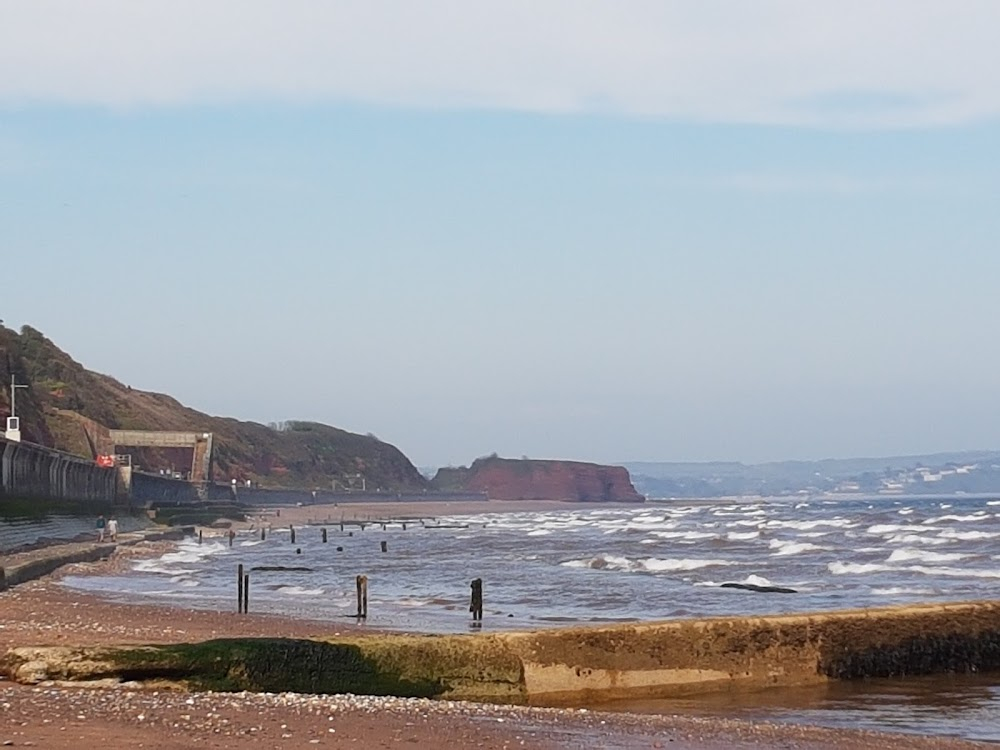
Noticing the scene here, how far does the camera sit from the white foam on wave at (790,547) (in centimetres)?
4714

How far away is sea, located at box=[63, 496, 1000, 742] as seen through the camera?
45.8 feet

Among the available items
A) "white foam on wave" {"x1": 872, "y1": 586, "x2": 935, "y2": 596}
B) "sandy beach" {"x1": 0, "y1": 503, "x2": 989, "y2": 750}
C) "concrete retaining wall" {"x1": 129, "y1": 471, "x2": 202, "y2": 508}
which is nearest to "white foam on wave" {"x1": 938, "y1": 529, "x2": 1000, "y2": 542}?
"white foam on wave" {"x1": 872, "y1": 586, "x2": 935, "y2": 596}

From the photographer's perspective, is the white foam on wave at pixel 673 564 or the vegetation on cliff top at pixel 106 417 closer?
the white foam on wave at pixel 673 564

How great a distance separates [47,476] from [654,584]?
31.1 m

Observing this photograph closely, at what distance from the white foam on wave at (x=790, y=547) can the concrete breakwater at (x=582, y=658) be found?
31.0 meters

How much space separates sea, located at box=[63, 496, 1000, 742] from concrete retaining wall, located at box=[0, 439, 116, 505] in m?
5.32

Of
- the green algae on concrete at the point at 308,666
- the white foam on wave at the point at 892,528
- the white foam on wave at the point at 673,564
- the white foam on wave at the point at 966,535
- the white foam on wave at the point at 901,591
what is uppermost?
the green algae on concrete at the point at 308,666

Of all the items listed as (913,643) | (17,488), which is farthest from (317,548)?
(913,643)

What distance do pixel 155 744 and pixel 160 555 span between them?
44.6 meters

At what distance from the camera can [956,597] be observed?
27.4 meters

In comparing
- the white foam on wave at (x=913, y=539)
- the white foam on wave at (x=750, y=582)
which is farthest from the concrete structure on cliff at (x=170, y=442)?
the white foam on wave at (x=750, y=582)

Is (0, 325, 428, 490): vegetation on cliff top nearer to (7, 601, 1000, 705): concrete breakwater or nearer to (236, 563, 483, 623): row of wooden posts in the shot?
(236, 563, 483, 623): row of wooden posts

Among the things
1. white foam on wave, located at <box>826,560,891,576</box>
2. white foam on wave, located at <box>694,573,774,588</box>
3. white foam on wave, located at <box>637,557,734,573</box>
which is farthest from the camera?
white foam on wave, located at <box>637,557,734,573</box>

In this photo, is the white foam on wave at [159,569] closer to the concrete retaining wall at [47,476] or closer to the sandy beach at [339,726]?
the concrete retaining wall at [47,476]
